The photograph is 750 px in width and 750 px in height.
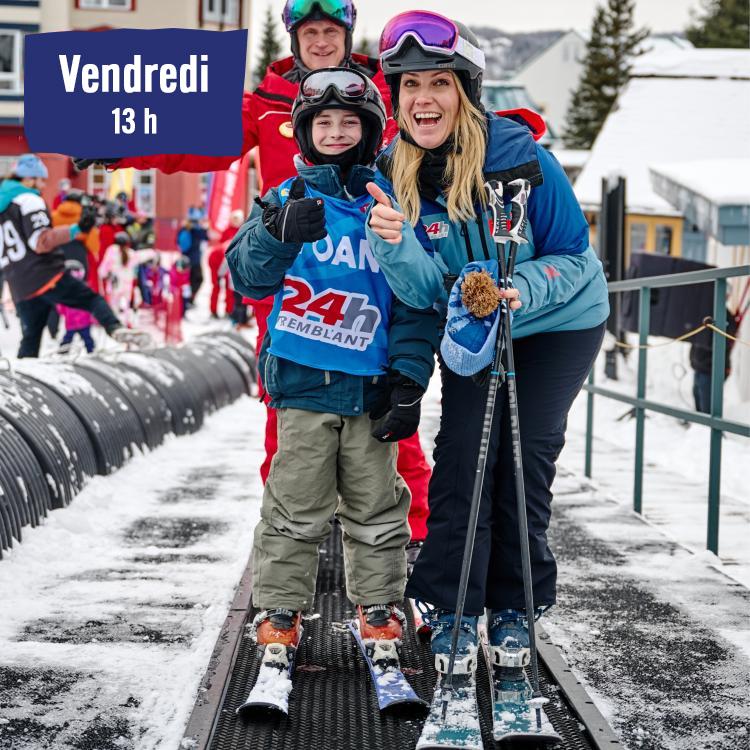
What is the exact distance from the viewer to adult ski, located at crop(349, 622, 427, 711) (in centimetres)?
314

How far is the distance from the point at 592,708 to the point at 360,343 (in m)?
1.24

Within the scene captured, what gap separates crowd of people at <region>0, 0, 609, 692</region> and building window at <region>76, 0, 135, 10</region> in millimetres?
36724

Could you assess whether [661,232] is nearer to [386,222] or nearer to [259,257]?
[259,257]

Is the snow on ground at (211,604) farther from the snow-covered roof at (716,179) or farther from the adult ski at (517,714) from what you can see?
the snow-covered roof at (716,179)

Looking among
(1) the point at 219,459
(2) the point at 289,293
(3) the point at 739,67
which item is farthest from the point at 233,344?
(3) the point at 739,67

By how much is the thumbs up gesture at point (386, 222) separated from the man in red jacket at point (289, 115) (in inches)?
48.5

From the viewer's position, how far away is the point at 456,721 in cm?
289

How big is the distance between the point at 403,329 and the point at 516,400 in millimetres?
447

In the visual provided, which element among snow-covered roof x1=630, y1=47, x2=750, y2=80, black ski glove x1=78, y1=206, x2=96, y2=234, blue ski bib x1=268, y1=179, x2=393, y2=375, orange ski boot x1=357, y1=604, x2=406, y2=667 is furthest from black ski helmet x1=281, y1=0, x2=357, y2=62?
snow-covered roof x1=630, y1=47, x2=750, y2=80

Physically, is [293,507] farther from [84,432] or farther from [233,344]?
[233,344]

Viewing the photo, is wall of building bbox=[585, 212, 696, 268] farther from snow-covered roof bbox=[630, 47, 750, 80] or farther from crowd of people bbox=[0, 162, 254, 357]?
crowd of people bbox=[0, 162, 254, 357]

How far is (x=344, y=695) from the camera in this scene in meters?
3.30

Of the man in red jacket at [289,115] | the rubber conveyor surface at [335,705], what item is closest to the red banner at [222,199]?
the man in red jacket at [289,115]

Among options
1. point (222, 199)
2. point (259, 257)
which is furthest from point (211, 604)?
point (222, 199)
